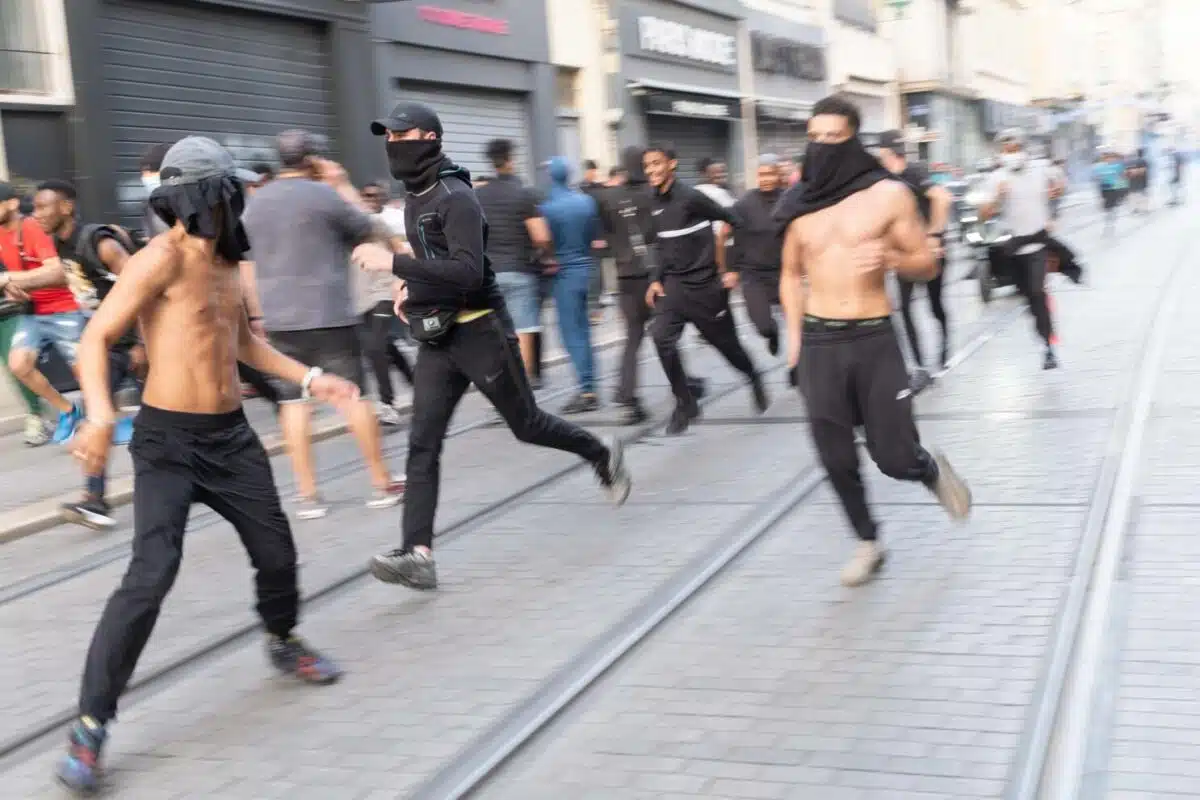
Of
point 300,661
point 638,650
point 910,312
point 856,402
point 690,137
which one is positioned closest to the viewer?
point 300,661

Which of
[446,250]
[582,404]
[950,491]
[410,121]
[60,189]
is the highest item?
[410,121]

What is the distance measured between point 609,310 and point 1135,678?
674 inches

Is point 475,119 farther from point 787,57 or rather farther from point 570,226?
point 787,57

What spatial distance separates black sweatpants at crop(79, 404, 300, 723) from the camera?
14.4 ft

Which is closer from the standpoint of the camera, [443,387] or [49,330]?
[443,387]

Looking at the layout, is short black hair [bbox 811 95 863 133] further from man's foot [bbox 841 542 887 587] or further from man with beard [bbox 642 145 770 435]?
man with beard [bbox 642 145 770 435]

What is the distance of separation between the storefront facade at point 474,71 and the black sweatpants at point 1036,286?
821 centimetres

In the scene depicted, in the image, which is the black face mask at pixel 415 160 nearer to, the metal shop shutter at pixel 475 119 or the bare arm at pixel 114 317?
the bare arm at pixel 114 317

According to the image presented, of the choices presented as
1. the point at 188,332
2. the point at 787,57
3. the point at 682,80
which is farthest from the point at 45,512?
the point at 787,57

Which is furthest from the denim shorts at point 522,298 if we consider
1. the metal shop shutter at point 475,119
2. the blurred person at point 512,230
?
the metal shop shutter at point 475,119

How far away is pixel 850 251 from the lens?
5.84 meters

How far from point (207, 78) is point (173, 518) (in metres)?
12.2

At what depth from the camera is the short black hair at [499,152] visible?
35.9ft

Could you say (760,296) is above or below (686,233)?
below
